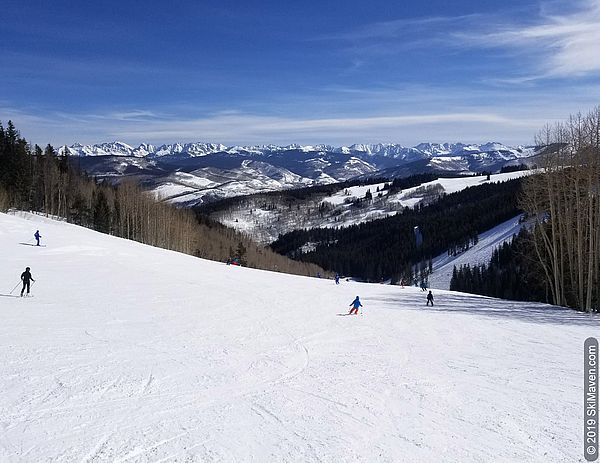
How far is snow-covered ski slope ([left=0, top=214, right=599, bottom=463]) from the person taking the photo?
7605 millimetres

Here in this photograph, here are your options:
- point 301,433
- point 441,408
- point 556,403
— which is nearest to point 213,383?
point 301,433

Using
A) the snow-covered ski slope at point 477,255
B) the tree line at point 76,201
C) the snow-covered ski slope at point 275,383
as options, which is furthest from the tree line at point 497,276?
the snow-covered ski slope at point 275,383

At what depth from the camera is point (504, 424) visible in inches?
345

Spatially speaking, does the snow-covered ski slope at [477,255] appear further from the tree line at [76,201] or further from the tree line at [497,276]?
the tree line at [76,201]

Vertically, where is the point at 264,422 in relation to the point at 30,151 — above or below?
below

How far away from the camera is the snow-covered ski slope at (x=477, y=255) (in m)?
147

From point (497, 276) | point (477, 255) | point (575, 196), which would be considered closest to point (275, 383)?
point (575, 196)

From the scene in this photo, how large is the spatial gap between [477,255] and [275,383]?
156079 millimetres

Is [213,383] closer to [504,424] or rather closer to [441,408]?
[441,408]

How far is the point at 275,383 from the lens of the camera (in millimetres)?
11055

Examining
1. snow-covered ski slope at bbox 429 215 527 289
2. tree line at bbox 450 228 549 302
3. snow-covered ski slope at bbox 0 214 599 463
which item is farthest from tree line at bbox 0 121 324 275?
snow-covered ski slope at bbox 429 215 527 289

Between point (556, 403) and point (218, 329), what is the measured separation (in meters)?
12.0

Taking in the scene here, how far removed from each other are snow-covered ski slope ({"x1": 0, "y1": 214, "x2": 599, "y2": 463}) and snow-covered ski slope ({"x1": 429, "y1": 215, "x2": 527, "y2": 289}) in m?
129

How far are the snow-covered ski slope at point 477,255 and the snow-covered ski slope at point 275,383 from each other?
129375mm
